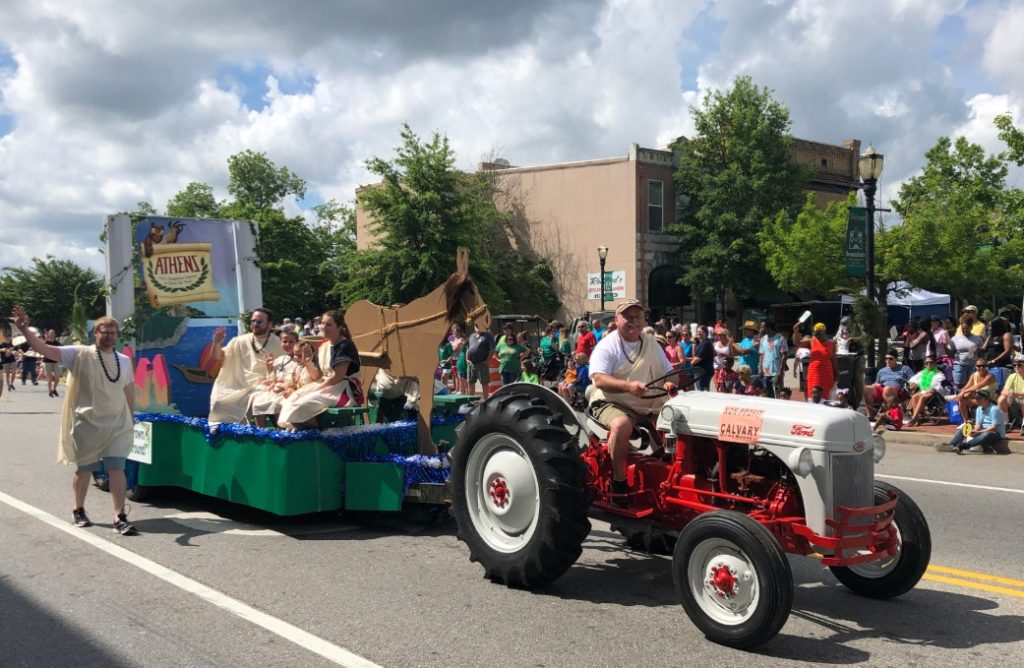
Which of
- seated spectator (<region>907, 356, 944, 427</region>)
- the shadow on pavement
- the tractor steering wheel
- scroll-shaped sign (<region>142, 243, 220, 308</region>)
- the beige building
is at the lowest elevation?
the shadow on pavement

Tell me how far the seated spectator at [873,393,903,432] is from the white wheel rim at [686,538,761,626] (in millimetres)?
10802

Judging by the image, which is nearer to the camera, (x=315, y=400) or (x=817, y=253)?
(x=315, y=400)

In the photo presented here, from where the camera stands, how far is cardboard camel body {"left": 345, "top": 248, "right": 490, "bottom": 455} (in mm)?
7820

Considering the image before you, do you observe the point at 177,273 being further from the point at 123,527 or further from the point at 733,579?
the point at 733,579

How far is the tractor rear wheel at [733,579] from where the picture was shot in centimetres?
445

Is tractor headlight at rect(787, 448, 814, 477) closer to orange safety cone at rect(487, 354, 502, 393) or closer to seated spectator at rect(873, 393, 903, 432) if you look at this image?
seated spectator at rect(873, 393, 903, 432)

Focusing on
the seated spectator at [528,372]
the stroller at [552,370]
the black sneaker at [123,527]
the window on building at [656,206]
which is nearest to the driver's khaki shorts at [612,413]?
the black sneaker at [123,527]

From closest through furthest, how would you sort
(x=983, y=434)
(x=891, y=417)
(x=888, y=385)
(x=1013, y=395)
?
(x=983, y=434) < (x=1013, y=395) < (x=891, y=417) < (x=888, y=385)

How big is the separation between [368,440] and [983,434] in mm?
9173

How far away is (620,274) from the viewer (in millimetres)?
39906

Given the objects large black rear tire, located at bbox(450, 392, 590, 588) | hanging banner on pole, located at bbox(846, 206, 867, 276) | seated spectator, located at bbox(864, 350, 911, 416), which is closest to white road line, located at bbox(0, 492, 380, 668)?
large black rear tire, located at bbox(450, 392, 590, 588)

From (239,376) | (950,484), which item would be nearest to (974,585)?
(950,484)

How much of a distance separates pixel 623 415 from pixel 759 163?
113 ft

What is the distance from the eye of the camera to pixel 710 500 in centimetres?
524
